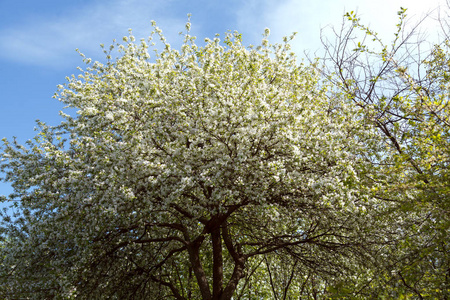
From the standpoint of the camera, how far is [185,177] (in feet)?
37.8

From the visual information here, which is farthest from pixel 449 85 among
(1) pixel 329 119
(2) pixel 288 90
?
(2) pixel 288 90

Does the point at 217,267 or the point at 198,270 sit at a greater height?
the point at 217,267

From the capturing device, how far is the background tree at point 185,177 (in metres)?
11.7

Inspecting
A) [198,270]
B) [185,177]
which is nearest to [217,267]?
[198,270]

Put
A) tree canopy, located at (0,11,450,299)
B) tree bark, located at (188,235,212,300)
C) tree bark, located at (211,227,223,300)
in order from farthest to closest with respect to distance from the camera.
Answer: tree bark, located at (211,227,223,300) → tree bark, located at (188,235,212,300) → tree canopy, located at (0,11,450,299)

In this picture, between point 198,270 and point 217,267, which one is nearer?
point 198,270

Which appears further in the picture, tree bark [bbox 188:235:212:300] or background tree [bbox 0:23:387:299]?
tree bark [bbox 188:235:212:300]

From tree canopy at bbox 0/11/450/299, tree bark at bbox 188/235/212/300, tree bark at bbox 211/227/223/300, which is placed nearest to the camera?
tree canopy at bbox 0/11/450/299

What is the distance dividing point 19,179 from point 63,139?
2.37m

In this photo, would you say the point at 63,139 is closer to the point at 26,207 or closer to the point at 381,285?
the point at 26,207

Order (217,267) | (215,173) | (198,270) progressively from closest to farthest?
1. (215,173)
2. (198,270)
3. (217,267)

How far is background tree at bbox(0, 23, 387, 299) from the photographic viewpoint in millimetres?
11695

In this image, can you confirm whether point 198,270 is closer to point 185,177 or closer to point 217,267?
point 217,267

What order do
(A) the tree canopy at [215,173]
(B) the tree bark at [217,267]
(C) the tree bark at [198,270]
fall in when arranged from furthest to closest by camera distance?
(B) the tree bark at [217,267]
(C) the tree bark at [198,270]
(A) the tree canopy at [215,173]
